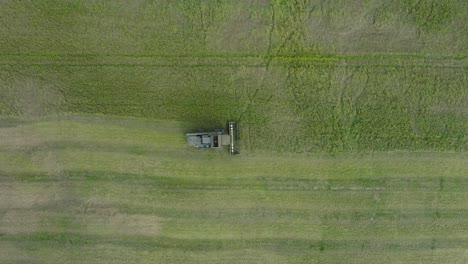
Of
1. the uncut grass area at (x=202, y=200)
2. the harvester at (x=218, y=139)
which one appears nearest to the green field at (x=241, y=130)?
the uncut grass area at (x=202, y=200)

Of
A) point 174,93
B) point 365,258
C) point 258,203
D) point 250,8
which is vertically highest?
point 250,8

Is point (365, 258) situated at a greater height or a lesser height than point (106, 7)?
lesser

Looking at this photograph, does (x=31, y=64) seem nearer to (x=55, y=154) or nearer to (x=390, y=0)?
(x=55, y=154)

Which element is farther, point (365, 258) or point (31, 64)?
point (365, 258)

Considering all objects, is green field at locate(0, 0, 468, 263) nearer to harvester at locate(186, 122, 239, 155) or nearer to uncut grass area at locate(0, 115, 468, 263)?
uncut grass area at locate(0, 115, 468, 263)

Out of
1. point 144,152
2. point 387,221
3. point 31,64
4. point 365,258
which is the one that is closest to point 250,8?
point 144,152

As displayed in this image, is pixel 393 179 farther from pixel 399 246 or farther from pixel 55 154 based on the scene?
pixel 55 154

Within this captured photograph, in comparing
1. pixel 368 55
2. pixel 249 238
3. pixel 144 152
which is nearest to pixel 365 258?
pixel 249 238
